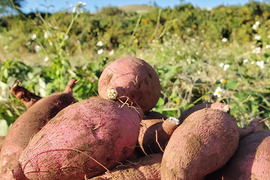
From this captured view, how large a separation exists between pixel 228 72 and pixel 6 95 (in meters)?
3.29

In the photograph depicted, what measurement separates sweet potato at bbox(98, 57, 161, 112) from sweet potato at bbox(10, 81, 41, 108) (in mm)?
476

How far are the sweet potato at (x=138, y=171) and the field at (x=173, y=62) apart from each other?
65 cm

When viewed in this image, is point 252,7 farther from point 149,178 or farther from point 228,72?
point 149,178

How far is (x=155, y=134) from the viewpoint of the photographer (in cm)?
124

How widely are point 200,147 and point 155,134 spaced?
336 mm

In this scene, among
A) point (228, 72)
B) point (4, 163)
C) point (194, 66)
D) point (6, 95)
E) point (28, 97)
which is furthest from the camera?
point (228, 72)

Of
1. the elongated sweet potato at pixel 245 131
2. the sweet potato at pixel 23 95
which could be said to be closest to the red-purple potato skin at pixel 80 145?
the elongated sweet potato at pixel 245 131

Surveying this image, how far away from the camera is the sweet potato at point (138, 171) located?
100 cm

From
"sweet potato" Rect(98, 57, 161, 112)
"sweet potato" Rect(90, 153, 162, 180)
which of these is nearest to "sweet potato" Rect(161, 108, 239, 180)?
"sweet potato" Rect(90, 153, 162, 180)

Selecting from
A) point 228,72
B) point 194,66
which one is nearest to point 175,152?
point 194,66

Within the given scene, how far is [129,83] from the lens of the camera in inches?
50.9

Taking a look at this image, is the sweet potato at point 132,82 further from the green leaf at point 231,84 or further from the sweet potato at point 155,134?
the green leaf at point 231,84

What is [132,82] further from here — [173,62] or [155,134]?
[173,62]

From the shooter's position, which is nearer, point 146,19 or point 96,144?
point 96,144
